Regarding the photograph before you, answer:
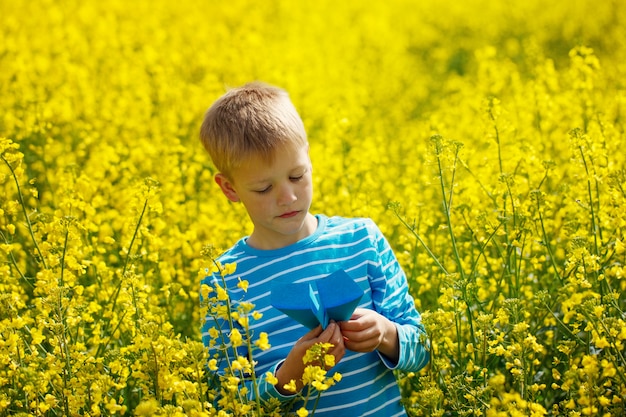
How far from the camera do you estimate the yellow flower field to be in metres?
2.34

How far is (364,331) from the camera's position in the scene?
84.4 inches

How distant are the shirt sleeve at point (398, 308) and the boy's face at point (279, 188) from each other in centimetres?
32

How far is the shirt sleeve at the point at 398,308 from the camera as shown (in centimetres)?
240

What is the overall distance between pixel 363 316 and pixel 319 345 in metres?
0.26

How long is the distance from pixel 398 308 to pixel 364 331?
1.34ft

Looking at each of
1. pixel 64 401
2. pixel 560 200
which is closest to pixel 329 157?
pixel 560 200

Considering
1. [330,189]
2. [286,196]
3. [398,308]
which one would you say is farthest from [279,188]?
[330,189]

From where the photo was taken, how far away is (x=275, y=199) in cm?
236

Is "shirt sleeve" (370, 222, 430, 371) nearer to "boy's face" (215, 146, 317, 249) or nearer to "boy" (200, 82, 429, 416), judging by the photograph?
"boy" (200, 82, 429, 416)

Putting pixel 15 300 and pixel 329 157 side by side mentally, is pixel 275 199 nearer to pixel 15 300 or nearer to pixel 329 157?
pixel 15 300

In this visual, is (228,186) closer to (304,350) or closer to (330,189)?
(304,350)

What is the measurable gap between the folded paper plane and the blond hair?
51 cm

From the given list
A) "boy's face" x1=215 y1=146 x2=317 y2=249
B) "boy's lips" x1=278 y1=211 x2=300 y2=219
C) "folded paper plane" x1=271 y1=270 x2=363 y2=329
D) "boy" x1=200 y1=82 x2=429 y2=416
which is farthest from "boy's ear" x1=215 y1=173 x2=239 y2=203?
"folded paper plane" x1=271 y1=270 x2=363 y2=329

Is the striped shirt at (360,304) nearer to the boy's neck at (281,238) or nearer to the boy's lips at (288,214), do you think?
the boy's neck at (281,238)
